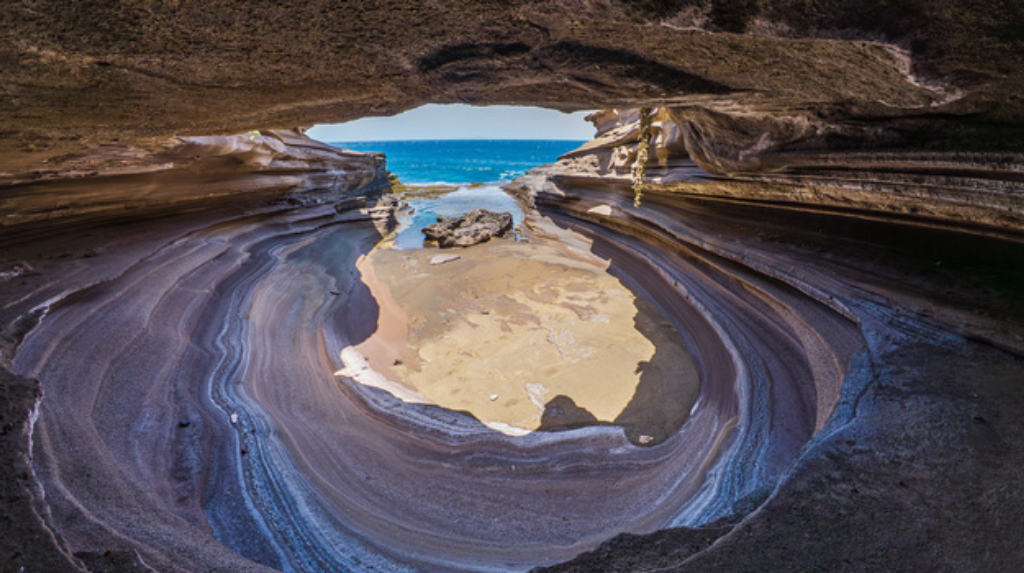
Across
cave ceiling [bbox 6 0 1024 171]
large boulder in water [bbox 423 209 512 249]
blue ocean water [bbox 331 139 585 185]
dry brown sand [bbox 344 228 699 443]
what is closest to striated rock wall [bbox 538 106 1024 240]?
cave ceiling [bbox 6 0 1024 171]

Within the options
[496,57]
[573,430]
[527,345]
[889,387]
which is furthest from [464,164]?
[889,387]

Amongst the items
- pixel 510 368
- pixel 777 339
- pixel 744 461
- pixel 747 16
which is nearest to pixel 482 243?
pixel 510 368

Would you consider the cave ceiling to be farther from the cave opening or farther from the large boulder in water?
the large boulder in water

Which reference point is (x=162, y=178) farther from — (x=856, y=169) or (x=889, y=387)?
(x=856, y=169)

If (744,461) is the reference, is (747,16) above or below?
above

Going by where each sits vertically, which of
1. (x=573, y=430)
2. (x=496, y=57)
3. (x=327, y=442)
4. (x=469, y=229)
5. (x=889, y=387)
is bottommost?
(x=573, y=430)

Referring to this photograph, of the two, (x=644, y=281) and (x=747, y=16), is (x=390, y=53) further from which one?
(x=644, y=281)

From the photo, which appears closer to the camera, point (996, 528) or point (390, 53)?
point (996, 528)
